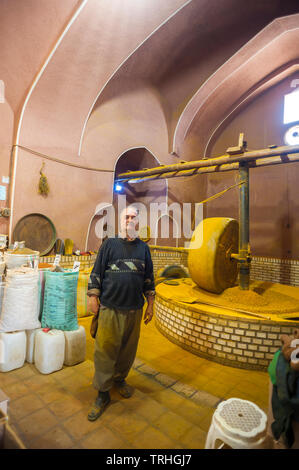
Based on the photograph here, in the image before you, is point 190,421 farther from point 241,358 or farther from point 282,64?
point 282,64

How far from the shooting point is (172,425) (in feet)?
6.81

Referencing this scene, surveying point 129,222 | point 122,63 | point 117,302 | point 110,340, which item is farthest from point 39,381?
point 122,63

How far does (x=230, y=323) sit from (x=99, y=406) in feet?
6.97

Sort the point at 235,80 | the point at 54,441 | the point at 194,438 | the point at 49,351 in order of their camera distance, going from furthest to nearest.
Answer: the point at 235,80 → the point at 49,351 → the point at 194,438 → the point at 54,441

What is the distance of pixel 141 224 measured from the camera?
10148 mm

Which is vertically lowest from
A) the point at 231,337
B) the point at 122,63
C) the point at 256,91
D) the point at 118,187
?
the point at 231,337

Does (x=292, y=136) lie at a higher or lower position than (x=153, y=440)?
higher

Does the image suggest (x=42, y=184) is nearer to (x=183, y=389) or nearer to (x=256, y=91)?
(x=183, y=389)

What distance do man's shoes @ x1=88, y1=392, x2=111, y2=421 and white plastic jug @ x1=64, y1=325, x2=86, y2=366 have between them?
2.65 feet

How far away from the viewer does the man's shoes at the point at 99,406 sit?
2104mm

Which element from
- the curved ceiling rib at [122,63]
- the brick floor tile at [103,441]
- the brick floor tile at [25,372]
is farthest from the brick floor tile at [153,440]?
the curved ceiling rib at [122,63]

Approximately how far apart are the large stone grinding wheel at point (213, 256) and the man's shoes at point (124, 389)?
239 cm

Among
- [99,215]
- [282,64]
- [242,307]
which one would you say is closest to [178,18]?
[282,64]
